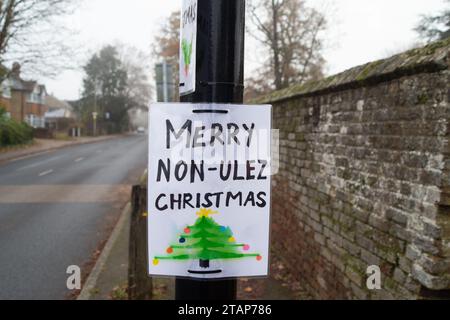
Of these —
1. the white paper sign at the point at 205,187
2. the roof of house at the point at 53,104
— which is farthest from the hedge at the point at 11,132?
the roof of house at the point at 53,104

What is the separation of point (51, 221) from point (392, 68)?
7427 millimetres

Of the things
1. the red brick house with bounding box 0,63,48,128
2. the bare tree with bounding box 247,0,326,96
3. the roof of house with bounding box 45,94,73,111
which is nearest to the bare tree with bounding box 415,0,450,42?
the bare tree with bounding box 247,0,326,96

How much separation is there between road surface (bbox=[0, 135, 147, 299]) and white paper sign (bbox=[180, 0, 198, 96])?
4.03 meters

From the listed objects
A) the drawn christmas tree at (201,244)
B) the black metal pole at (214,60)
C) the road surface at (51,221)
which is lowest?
the road surface at (51,221)

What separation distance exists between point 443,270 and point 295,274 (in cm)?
287

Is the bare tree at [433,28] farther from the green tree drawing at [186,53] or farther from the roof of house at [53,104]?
the roof of house at [53,104]

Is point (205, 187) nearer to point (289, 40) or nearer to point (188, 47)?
point (188, 47)

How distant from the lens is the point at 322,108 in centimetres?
441

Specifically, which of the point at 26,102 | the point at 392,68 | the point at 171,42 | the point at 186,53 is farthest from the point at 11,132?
the point at 186,53

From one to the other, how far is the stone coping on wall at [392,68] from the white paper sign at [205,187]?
1.56 meters

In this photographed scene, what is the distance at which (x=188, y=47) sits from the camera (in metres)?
1.71

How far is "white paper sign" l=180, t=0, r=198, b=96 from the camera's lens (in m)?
1.65

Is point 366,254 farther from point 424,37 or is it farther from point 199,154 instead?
point 424,37

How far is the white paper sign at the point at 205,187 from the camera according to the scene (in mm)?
1608
